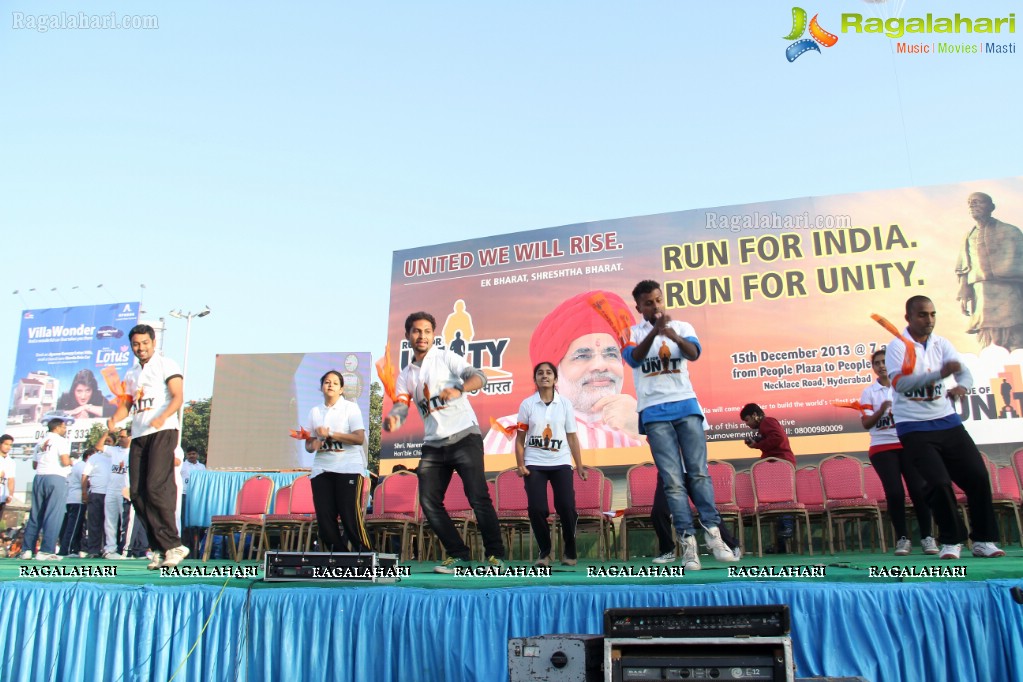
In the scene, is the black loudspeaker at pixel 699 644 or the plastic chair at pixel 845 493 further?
the plastic chair at pixel 845 493

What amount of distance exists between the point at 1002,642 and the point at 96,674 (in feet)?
15.5

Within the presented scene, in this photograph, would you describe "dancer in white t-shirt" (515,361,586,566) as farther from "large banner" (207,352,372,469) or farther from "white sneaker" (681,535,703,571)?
"large banner" (207,352,372,469)

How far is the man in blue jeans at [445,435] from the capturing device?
17.1 ft

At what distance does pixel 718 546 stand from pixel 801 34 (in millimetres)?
10226

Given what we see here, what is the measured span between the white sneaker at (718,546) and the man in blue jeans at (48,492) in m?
7.73

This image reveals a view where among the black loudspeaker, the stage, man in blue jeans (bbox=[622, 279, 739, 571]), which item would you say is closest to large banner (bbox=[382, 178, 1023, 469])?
man in blue jeans (bbox=[622, 279, 739, 571])

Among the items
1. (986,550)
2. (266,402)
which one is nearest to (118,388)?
(986,550)

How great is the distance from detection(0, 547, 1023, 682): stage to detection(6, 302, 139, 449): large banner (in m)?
19.8

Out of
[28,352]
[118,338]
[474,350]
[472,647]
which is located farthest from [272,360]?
[472,647]

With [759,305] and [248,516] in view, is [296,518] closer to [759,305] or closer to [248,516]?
[248,516]

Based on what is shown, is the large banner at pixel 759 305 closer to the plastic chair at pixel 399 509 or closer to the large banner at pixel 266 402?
the large banner at pixel 266 402

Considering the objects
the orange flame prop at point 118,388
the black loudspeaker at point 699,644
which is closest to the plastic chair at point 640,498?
the orange flame prop at point 118,388

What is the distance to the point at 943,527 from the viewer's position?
4.81 metres

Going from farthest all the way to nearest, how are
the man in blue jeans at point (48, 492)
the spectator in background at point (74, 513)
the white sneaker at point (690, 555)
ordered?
the spectator in background at point (74, 513)
the man in blue jeans at point (48, 492)
the white sneaker at point (690, 555)
